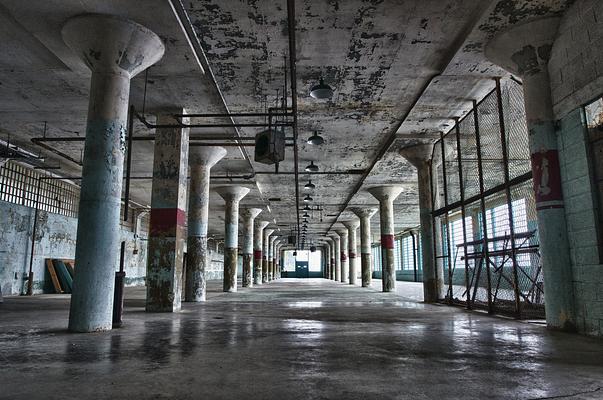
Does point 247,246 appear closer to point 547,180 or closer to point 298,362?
point 547,180

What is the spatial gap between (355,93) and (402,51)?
226 centimetres

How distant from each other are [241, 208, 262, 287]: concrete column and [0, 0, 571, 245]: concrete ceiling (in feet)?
44.7

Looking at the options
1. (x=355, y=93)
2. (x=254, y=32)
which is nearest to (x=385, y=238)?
(x=355, y=93)

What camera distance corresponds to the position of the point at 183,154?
11.3m

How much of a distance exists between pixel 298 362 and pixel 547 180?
221 inches

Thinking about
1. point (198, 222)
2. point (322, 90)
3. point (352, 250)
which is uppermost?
point (322, 90)

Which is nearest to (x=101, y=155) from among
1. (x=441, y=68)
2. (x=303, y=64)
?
(x=303, y=64)

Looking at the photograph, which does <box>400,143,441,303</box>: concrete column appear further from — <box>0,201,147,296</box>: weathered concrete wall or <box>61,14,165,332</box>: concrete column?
<box>0,201,147,296</box>: weathered concrete wall

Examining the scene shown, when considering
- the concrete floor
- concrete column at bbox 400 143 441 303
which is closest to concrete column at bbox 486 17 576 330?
the concrete floor

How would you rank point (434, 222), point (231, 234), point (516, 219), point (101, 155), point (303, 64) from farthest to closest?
1. point (231, 234)
2. point (434, 222)
3. point (516, 219)
4. point (303, 64)
5. point (101, 155)

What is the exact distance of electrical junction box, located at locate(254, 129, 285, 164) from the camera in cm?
976

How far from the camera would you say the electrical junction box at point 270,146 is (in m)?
9.76

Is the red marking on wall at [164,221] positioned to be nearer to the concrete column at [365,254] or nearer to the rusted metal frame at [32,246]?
the rusted metal frame at [32,246]

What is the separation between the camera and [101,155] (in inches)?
285
